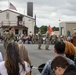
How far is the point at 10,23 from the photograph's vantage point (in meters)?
82.8

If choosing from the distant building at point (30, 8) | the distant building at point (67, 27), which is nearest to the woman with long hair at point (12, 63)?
the distant building at point (67, 27)

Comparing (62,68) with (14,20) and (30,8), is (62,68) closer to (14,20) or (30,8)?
(14,20)

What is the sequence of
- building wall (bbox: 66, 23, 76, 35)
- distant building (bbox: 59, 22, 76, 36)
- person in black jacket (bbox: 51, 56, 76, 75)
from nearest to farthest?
person in black jacket (bbox: 51, 56, 76, 75) → distant building (bbox: 59, 22, 76, 36) → building wall (bbox: 66, 23, 76, 35)

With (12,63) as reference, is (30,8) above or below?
above

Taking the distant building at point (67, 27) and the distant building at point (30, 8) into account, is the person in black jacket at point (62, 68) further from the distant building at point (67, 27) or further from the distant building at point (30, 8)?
the distant building at point (30, 8)

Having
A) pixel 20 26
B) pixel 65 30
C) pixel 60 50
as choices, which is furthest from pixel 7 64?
pixel 20 26

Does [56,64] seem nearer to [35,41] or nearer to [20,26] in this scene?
[35,41]

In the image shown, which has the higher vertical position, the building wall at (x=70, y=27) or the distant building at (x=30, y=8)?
the distant building at (x=30, y=8)

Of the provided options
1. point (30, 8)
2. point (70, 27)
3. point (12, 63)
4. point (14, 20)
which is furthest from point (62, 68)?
point (30, 8)

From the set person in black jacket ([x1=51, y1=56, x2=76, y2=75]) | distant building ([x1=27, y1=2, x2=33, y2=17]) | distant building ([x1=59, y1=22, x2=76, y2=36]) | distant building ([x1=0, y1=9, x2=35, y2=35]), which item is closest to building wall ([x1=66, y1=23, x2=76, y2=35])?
distant building ([x1=59, y1=22, x2=76, y2=36])

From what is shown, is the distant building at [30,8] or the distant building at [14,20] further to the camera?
the distant building at [30,8]

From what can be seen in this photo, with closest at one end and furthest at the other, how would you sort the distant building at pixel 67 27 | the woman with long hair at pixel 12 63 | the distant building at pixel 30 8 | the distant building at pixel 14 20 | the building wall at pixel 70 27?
1. the woman with long hair at pixel 12 63
2. the distant building at pixel 67 27
3. the building wall at pixel 70 27
4. the distant building at pixel 14 20
5. the distant building at pixel 30 8

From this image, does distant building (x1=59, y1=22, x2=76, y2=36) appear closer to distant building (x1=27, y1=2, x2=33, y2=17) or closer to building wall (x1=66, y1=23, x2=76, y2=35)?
building wall (x1=66, y1=23, x2=76, y2=35)

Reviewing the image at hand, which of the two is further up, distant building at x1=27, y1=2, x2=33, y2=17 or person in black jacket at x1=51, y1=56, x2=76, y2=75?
distant building at x1=27, y1=2, x2=33, y2=17
